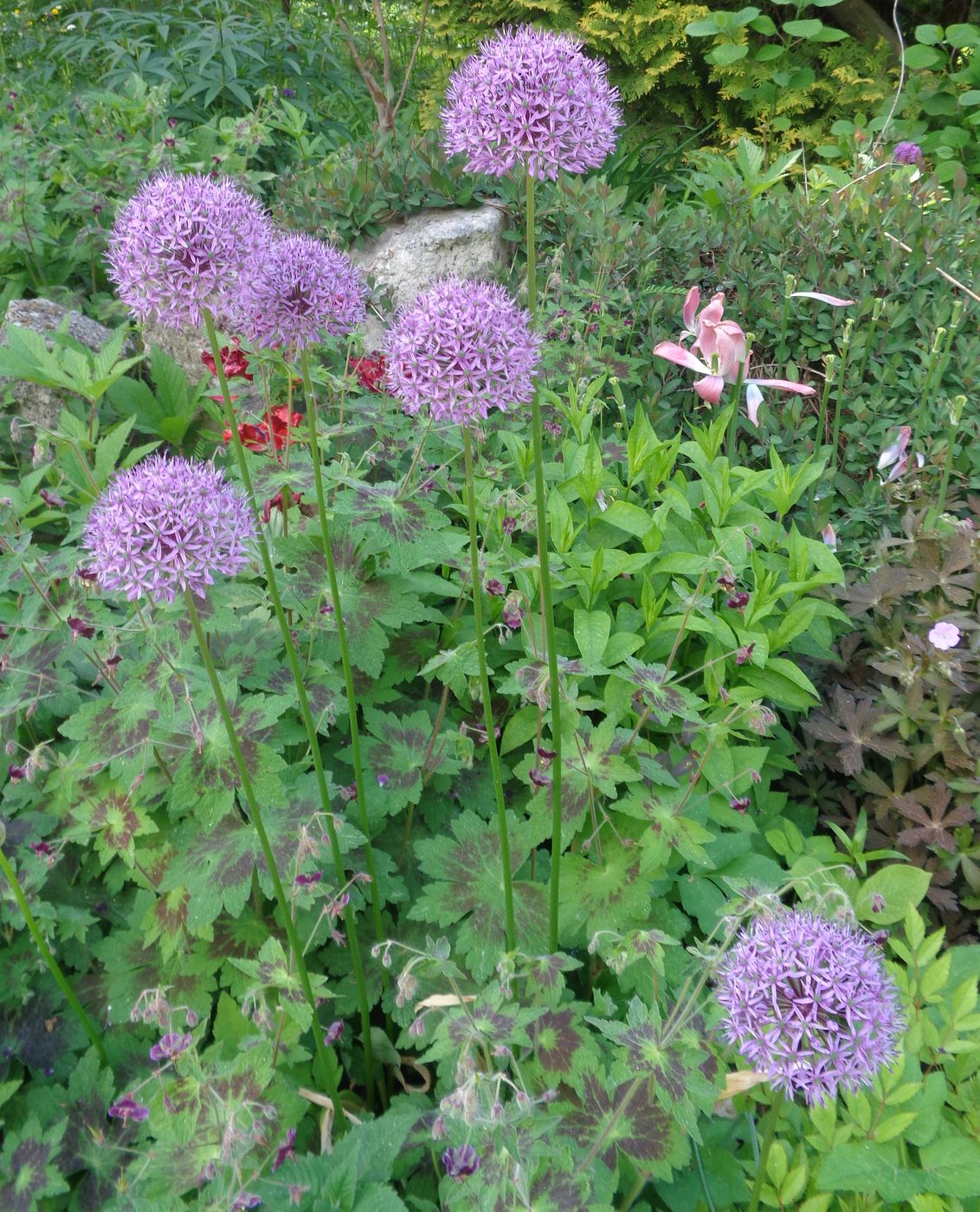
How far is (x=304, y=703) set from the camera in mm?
1618

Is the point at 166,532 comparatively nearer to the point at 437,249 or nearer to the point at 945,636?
the point at 945,636

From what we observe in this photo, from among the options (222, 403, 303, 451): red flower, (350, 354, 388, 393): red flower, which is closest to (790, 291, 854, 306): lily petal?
(350, 354, 388, 393): red flower

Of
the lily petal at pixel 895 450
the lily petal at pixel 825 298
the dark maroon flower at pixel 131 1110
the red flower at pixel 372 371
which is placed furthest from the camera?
the lily petal at pixel 895 450

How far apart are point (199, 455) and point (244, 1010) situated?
227 centimetres

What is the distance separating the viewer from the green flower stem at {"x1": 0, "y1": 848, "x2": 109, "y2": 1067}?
5.39 ft

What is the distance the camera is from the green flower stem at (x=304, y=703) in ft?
4.90

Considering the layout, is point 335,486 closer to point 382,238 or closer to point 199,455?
point 199,455

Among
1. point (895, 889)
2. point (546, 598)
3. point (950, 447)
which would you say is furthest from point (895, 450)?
point (546, 598)

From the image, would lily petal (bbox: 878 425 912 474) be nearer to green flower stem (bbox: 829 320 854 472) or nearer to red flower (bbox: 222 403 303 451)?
green flower stem (bbox: 829 320 854 472)

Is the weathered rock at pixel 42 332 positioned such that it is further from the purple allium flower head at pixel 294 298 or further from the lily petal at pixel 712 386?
the lily petal at pixel 712 386

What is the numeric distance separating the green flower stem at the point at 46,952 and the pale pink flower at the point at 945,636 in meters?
2.23

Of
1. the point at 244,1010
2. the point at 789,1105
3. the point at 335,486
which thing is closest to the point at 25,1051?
the point at 244,1010

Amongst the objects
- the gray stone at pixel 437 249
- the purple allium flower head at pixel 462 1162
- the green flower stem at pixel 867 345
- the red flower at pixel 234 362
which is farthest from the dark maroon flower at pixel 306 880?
the gray stone at pixel 437 249

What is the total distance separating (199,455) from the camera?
3.29 m
